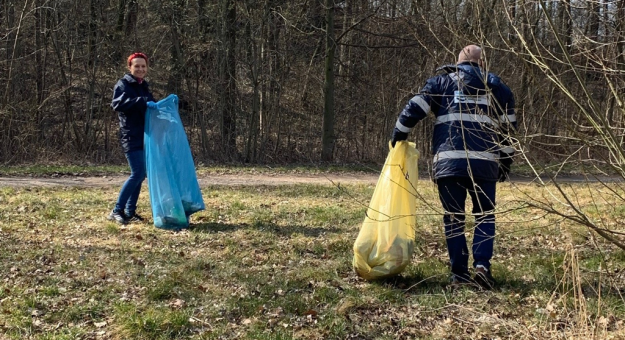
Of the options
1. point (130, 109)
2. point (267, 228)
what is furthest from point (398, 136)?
point (130, 109)

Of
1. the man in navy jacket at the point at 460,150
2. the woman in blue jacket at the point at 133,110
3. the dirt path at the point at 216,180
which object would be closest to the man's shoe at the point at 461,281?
the man in navy jacket at the point at 460,150

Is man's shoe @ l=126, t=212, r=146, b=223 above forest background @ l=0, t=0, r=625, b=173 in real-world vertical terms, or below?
below

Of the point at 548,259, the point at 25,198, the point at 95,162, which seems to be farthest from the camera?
the point at 95,162

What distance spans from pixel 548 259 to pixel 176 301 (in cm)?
322

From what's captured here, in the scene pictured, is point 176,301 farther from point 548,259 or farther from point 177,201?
point 548,259

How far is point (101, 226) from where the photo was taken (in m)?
6.44

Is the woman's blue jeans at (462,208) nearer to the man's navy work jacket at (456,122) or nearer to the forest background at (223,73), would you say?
the man's navy work jacket at (456,122)

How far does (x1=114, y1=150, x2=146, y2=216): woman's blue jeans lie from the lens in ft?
21.2

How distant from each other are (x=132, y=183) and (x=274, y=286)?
2.67 m

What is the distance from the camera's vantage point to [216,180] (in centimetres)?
1166

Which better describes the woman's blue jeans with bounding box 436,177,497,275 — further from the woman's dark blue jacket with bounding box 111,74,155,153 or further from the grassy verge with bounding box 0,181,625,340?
the woman's dark blue jacket with bounding box 111,74,155,153

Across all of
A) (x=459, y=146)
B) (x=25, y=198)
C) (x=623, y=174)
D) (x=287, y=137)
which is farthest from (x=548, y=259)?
(x=287, y=137)

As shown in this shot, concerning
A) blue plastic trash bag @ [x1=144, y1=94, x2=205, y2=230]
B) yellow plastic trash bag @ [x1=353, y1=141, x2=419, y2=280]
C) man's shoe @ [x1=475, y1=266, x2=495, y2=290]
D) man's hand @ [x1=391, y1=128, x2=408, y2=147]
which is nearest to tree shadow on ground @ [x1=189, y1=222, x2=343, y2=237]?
blue plastic trash bag @ [x1=144, y1=94, x2=205, y2=230]

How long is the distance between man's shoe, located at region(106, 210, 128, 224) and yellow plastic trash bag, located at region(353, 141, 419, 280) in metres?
3.10
